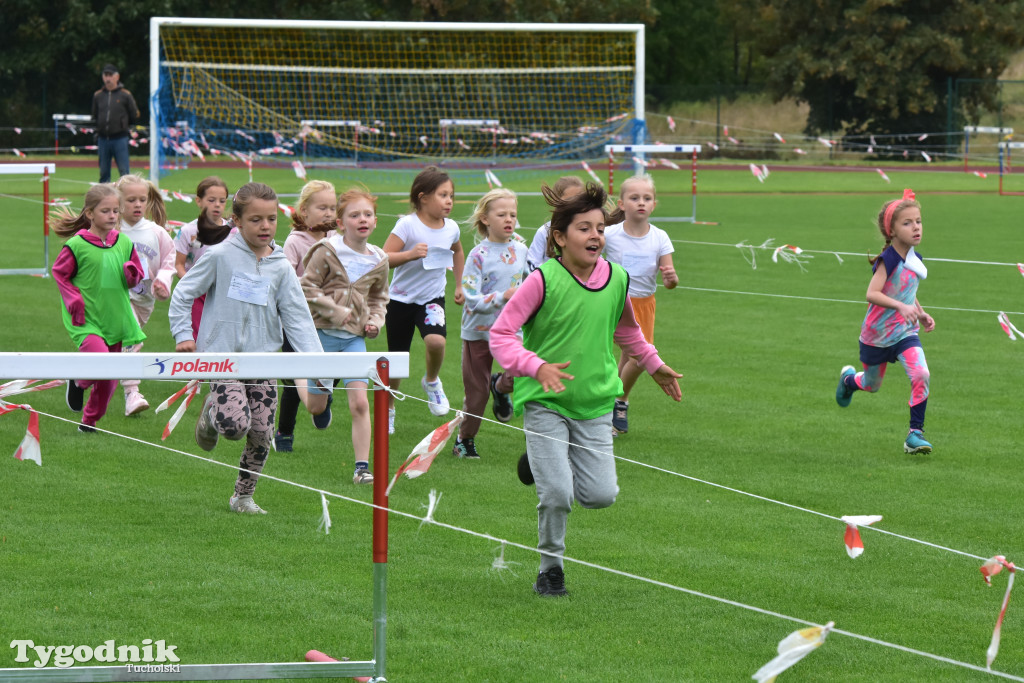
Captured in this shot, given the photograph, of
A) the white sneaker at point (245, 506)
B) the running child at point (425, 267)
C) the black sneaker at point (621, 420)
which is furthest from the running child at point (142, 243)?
the black sneaker at point (621, 420)

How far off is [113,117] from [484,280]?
54.6 ft

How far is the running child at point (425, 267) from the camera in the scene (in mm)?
8133

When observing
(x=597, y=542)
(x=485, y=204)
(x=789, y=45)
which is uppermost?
(x=789, y=45)

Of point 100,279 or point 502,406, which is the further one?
point 502,406

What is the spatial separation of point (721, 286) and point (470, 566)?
10636mm

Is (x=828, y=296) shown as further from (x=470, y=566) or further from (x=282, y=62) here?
(x=282, y=62)

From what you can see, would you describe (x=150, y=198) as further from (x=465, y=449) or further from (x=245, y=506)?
(x=245, y=506)

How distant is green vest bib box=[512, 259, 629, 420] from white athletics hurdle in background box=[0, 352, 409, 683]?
4.61ft

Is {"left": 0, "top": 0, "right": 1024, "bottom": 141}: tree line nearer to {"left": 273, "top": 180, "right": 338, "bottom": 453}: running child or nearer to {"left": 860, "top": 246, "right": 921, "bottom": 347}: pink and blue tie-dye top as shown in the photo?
{"left": 273, "top": 180, "right": 338, "bottom": 453}: running child

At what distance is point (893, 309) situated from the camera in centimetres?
808

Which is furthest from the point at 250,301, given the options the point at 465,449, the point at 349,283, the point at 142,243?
the point at 142,243

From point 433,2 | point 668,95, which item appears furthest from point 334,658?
point 668,95

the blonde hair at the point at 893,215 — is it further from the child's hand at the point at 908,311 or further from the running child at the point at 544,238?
the running child at the point at 544,238

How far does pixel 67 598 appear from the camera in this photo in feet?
17.0
